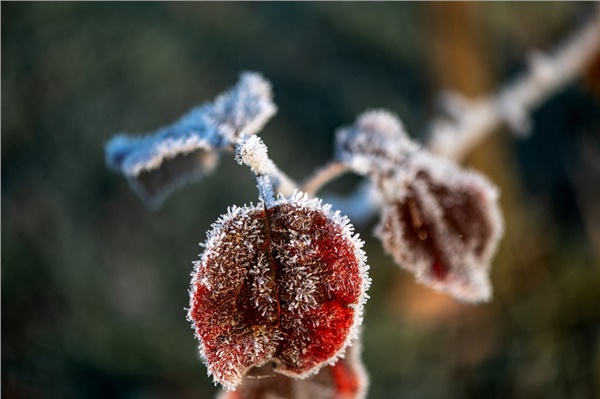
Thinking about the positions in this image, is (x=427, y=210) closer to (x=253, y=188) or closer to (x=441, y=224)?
(x=441, y=224)

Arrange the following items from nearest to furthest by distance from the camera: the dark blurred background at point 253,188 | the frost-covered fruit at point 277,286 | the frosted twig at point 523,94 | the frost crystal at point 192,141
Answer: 1. the frost-covered fruit at point 277,286
2. the frost crystal at point 192,141
3. the frosted twig at point 523,94
4. the dark blurred background at point 253,188

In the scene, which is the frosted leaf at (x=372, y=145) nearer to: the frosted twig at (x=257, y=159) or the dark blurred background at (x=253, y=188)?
the frosted twig at (x=257, y=159)

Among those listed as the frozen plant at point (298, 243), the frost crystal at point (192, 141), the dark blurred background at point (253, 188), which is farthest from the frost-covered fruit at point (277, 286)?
the dark blurred background at point (253, 188)

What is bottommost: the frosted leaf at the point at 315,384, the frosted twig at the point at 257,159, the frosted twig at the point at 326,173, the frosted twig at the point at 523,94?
the frosted leaf at the point at 315,384

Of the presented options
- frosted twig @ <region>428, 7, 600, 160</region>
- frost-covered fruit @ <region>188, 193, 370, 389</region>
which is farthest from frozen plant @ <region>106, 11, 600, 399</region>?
frosted twig @ <region>428, 7, 600, 160</region>

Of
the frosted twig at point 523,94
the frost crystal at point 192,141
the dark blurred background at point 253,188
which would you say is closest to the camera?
the frost crystal at point 192,141

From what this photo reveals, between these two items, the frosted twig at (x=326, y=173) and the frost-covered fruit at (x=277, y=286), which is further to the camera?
the frosted twig at (x=326, y=173)

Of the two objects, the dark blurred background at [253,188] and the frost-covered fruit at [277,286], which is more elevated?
the dark blurred background at [253,188]
